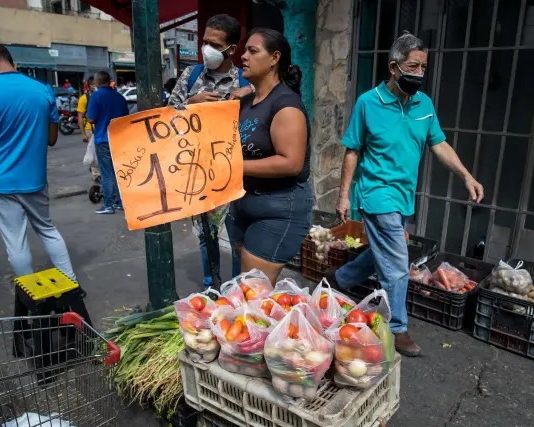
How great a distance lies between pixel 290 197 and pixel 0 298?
9.79 feet

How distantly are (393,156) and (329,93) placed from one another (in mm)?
2197

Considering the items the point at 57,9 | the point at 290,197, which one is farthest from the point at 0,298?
the point at 57,9

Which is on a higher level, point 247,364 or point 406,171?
point 406,171

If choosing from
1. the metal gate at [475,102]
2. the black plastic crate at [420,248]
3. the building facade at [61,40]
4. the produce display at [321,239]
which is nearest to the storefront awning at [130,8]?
the metal gate at [475,102]

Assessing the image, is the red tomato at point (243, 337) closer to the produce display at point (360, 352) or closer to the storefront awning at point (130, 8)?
the produce display at point (360, 352)

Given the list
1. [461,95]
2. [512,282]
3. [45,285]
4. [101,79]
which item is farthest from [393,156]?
[101,79]

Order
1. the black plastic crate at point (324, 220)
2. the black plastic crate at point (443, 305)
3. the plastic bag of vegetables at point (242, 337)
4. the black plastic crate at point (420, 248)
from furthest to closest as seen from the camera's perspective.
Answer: the black plastic crate at point (324, 220) < the black plastic crate at point (420, 248) < the black plastic crate at point (443, 305) < the plastic bag of vegetables at point (242, 337)

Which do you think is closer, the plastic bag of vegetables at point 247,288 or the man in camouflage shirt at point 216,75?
the plastic bag of vegetables at point 247,288

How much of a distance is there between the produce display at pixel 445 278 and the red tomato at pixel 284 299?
184 centimetres

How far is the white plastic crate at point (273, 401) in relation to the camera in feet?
5.84

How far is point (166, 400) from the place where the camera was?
8.20 ft

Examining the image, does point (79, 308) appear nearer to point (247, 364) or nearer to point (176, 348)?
point (176, 348)

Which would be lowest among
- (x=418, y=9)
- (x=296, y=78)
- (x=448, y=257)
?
(x=448, y=257)

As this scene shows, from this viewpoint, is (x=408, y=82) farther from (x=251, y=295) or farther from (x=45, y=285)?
(x=45, y=285)
